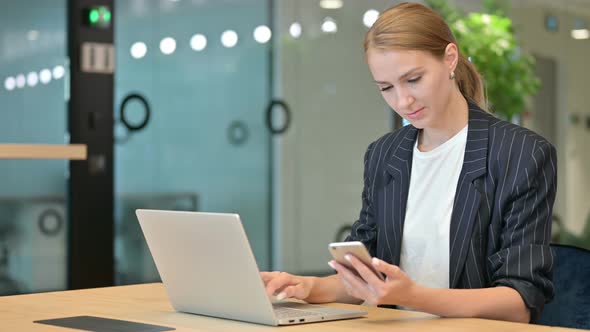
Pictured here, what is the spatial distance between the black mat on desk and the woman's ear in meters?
0.81

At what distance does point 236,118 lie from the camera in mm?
5512

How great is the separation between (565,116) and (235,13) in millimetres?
1983

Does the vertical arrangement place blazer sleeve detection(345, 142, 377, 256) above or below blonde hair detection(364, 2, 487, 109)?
below

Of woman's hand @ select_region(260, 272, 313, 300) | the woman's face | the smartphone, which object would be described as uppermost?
the woman's face

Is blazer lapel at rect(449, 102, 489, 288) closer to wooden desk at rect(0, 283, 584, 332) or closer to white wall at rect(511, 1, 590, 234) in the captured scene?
wooden desk at rect(0, 283, 584, 332)

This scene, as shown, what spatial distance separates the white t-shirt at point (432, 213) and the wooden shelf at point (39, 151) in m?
2.10

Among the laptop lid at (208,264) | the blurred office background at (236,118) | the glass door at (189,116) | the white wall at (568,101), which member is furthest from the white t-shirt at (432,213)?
the white wall at (568,101)

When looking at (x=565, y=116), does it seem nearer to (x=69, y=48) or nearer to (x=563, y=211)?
(x=563, y=211)

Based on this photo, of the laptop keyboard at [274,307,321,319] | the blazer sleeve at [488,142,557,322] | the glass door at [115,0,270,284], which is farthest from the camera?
the glass door at [115,0,270,284]

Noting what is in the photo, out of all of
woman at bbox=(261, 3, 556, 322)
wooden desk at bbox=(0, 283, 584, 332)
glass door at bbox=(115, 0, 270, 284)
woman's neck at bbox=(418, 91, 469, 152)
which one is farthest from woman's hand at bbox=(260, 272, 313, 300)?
glass door at bbox=(115, 0, 270, 284)

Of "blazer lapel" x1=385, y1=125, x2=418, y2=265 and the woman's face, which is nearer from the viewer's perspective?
the woman's face

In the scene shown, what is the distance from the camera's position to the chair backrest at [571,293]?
2.07 m

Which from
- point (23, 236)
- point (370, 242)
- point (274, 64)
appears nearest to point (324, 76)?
point (274, 64)

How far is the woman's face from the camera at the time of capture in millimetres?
2029
